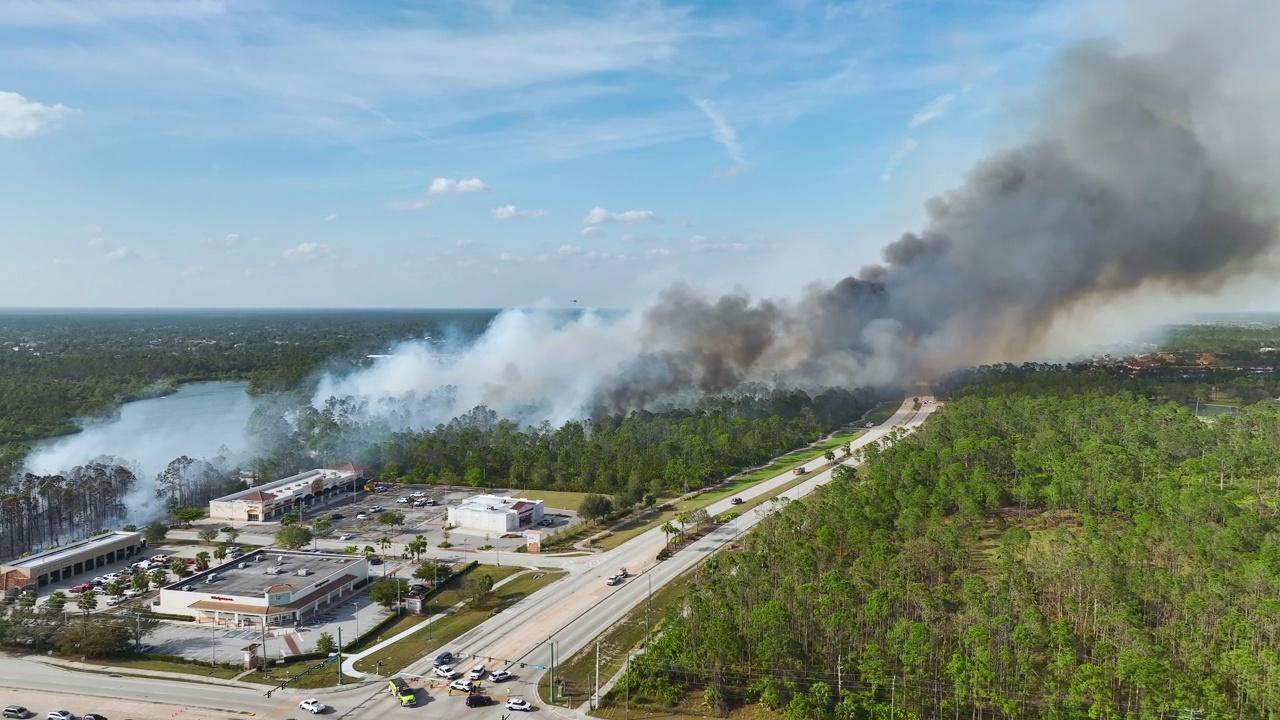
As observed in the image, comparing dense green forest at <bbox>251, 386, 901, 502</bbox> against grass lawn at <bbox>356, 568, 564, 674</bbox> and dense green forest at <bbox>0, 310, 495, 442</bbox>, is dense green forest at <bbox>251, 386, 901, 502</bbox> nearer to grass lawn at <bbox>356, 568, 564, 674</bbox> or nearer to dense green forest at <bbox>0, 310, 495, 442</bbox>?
grass lawn at <bbox>356, 568, 564, 674</bbox>

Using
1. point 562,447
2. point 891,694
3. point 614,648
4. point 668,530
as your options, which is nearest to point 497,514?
point 668,530

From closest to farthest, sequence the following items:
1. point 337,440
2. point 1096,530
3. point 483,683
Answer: point 483,683 < point 1096,530 < point 337,440

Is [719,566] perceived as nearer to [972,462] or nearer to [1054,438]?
[972,462]

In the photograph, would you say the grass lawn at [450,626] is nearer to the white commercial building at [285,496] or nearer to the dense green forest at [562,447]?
the dense green forest at [562,447]

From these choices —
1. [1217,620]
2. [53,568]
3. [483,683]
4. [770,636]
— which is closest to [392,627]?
[483,683]

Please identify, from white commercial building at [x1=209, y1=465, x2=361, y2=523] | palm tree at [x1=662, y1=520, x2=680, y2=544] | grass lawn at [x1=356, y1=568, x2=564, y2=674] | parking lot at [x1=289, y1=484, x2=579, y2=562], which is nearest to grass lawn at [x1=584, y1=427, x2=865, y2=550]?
palm tree at [x1=662, y1=520, x2=680, y2=544]
